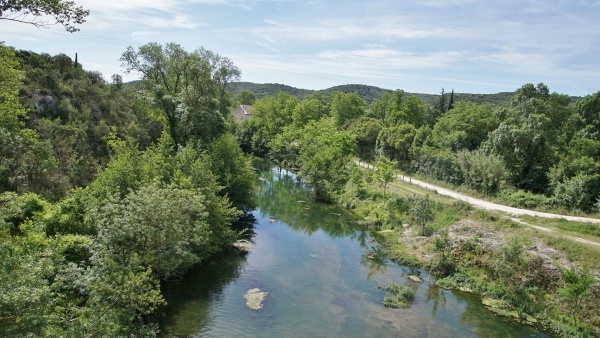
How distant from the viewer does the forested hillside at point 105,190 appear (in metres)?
12.7

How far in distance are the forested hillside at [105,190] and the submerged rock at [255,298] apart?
4.02 metres

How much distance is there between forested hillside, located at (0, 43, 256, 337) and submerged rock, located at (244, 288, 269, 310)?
4023mm

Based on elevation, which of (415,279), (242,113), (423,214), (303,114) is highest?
(303,114)

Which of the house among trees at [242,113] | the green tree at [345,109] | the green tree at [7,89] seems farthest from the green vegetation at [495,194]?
the house among trees at [242,113]

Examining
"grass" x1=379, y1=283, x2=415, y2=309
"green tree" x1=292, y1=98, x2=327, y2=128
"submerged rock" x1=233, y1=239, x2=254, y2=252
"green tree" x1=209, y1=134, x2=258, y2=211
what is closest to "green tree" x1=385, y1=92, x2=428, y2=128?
"green tree" x1=292, y1=98, x2=327, y2=128

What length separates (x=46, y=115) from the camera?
36.7m

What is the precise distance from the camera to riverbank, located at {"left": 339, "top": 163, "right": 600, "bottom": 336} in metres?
21.1

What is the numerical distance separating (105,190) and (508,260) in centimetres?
2526

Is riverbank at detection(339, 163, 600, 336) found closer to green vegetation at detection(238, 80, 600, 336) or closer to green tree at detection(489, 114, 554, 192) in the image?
green vegetation at detection(238, 80, 600, 336)

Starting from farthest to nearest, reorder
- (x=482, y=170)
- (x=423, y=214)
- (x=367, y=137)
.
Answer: (x=367, y=137)
(x=482, y=170)
(x=423, y=214)

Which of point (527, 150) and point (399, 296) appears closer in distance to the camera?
point (399, 296)

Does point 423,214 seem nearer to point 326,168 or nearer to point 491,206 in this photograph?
point 491,206

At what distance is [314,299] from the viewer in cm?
2286

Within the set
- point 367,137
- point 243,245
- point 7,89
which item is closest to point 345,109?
point 367,137
